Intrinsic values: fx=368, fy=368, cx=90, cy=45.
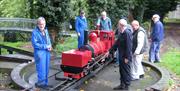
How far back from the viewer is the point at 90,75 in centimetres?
1231

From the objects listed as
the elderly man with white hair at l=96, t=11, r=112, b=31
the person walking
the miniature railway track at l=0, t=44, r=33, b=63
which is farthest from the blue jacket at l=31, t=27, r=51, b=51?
the elderly man with white hair at l=96, t=11, r=112, b=31

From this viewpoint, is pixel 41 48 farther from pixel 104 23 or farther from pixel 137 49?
pixel 104 23

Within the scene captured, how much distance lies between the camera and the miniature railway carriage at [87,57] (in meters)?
11.0

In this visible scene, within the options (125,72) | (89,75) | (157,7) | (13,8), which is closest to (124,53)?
(125,72)

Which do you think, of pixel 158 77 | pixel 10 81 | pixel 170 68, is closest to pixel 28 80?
pixel 10 81

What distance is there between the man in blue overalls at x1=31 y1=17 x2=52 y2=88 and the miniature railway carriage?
65cm

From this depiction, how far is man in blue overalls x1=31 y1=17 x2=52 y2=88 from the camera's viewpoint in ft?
34.1

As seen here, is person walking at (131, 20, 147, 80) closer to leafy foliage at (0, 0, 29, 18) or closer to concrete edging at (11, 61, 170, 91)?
concrete edging at (11, 61, 170, 91)

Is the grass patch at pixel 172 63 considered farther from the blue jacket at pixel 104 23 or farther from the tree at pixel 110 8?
the tree at pixel 110 8

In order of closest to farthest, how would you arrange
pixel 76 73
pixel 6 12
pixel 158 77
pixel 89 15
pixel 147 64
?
pixel 76 73 < pixel 158 77 < pixel 147 64 < pixel 89 15 < pixel 6 12

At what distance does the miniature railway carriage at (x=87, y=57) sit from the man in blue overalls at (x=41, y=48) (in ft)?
2.14

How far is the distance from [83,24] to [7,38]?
10.6 m

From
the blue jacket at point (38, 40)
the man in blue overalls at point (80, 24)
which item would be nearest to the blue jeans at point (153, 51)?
the man in blue overalls at point (80, 24)

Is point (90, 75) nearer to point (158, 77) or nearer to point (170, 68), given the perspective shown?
point (158, 77)
